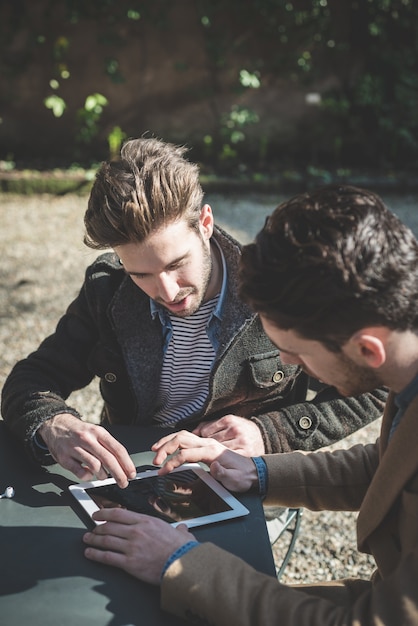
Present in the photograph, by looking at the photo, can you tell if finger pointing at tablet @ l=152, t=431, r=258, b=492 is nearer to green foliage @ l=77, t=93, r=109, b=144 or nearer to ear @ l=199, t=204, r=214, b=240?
ear @ l=199, t=204, r=214, b=240

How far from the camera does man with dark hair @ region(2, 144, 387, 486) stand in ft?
7.01

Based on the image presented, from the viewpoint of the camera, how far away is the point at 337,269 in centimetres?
141

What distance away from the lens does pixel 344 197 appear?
149cm

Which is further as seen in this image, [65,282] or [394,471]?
[65,282]

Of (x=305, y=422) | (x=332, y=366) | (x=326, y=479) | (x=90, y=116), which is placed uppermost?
(x=332, y=366)

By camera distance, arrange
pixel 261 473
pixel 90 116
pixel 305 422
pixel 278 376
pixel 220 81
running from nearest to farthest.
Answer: pixel 261 473, pixel 305 422, pixel 278 376, pixel 90 116, pixel 220 81

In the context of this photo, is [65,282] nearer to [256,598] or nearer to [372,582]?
[372,582]

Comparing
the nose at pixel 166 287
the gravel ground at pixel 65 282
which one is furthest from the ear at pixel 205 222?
the gravel ground at pixel 65 282

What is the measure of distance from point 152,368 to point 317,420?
553mm

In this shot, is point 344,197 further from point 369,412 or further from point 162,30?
point 162,30

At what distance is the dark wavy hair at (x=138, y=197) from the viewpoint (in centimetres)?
211

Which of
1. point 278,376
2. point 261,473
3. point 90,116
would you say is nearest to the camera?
point 261,473

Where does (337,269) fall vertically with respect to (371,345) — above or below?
above

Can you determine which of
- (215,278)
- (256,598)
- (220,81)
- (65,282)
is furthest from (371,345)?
(220,81)
